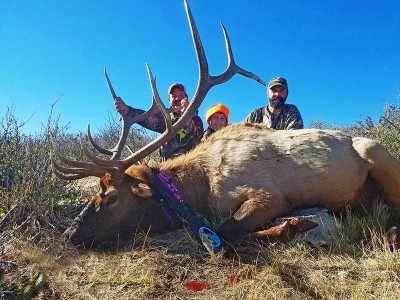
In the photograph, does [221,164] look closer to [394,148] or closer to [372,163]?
[372,163]

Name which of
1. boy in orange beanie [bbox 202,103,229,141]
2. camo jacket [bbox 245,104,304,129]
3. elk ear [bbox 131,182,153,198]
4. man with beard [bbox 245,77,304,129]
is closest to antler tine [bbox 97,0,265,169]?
elk ear [bbox 131,182,153,198]

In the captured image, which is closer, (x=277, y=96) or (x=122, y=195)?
(x=122, y=195)

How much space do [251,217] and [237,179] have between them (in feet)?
1.56

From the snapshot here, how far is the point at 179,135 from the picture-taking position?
662 centimetres

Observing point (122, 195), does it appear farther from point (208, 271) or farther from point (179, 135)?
point (179, 135)

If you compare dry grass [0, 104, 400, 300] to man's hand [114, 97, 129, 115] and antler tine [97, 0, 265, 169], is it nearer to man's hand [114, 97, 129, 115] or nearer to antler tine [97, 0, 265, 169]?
antler tine [97, 0, 265, 169]

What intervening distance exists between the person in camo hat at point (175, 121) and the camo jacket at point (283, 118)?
1075mm

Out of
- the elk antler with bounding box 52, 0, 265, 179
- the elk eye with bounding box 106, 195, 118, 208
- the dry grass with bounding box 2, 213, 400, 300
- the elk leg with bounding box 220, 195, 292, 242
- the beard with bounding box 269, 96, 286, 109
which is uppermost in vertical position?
the beard with bounding box 269, 96, 286, 109

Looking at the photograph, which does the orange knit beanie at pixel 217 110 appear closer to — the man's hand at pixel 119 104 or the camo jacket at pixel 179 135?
A: the camo jacket at pixel 179 135

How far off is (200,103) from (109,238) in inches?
67.5

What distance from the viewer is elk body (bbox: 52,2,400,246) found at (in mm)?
3803

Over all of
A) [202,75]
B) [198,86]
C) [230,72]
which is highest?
Answer: [230,72]

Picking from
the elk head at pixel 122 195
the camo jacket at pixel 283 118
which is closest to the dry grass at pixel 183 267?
the elk head at pixel 122 195

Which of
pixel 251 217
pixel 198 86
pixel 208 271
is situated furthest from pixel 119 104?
pixel 208 271
